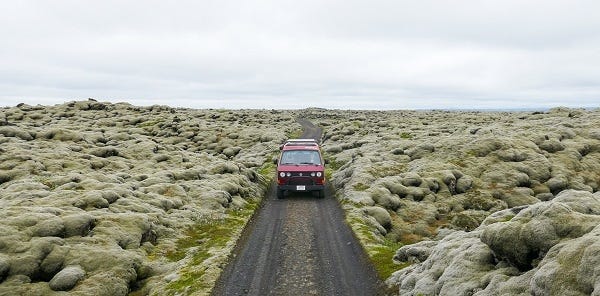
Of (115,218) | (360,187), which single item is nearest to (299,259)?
(115,218)

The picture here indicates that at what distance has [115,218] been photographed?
2144cm

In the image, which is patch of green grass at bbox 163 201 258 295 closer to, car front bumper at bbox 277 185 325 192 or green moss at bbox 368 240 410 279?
car front bumper at bbox 277 185 325 192

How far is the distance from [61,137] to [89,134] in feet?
18.0

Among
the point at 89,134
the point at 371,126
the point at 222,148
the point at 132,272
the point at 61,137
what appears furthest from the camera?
the point at 371,126

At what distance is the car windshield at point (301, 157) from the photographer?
2966cm

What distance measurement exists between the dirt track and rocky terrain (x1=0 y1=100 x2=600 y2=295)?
0.78 meters

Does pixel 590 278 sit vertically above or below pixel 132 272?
above

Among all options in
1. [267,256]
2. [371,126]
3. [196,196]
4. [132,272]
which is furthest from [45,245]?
[371,126]

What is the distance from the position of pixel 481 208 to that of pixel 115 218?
969 inches

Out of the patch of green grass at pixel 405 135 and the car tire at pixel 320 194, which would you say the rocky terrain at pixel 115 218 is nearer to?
the car tire at pixel 320 194

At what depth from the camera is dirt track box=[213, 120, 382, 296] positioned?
15328 mm

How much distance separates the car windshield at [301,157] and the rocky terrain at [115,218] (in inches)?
159

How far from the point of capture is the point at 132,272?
16969 mm

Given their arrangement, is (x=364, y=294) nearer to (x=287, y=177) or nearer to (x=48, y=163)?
(x=287, y=177)
